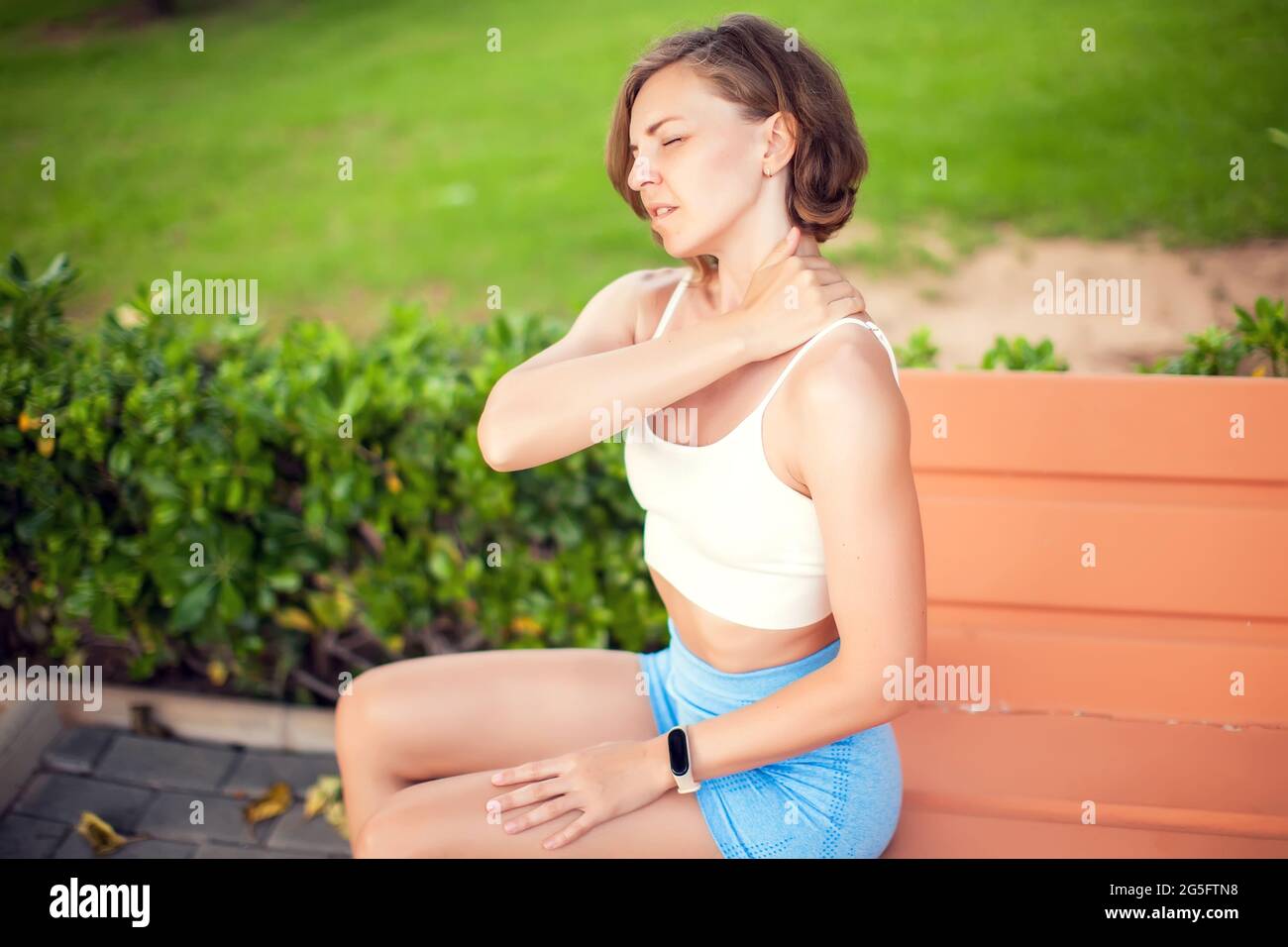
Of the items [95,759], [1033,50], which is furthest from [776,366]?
[1033,50]

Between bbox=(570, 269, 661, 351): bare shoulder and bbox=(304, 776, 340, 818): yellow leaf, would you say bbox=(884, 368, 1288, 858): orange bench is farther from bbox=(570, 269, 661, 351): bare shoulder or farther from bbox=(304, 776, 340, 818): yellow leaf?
bbox=(304, 776, 340, 818): yellow leaf

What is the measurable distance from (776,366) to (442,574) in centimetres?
169

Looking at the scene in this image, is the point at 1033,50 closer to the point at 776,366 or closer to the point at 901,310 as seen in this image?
the point at 901,310

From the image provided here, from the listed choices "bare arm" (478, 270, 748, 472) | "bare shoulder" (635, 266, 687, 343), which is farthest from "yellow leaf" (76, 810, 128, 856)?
"bare shoulder" (635, 266, 687, 343)

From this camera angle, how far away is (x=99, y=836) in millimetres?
3287

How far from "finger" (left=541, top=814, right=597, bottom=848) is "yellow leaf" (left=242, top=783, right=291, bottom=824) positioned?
166cm

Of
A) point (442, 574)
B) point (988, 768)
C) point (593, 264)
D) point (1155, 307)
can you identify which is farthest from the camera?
point (593, 264)

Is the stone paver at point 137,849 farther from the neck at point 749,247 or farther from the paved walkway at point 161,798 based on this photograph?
the neck at point 749,247

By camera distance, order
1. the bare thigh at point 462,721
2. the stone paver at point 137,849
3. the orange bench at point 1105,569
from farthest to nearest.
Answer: the stone paver at point 137,849, the orange bench at point 1105,569, the bare thigh at point 462,721

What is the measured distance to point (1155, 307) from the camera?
6.34 metres

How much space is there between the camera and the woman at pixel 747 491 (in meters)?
1.95

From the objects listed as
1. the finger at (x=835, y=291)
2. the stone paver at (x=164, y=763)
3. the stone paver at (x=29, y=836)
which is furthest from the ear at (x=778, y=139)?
the stone paver at (x=29, y=836)

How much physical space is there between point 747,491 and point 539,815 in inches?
25.9

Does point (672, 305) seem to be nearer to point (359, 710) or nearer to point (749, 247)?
point (749, 247)
